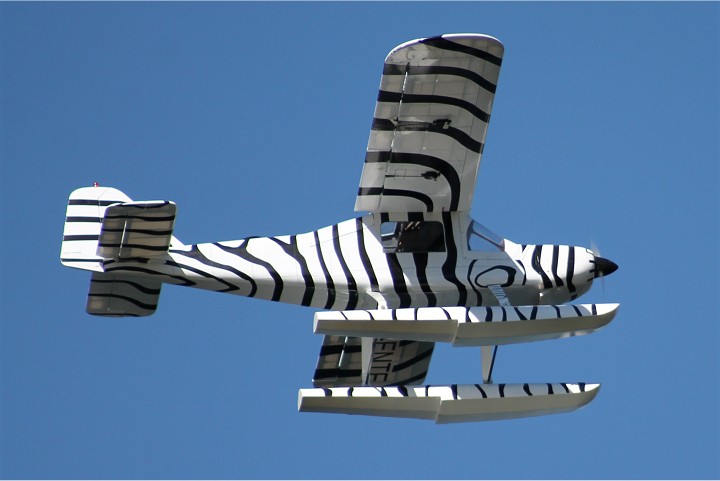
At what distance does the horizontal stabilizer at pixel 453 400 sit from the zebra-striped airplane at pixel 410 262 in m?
0.02

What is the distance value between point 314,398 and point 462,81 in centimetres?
476

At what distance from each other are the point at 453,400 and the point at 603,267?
11.3ft

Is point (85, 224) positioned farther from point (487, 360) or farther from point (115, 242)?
point (487, 360)

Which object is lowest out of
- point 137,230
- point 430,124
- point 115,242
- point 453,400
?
point 453,400

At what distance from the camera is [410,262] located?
2305 cm

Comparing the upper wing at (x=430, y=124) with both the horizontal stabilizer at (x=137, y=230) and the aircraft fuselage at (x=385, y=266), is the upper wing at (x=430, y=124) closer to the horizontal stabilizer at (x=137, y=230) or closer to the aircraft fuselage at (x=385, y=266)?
the aircraft fuselage at (x=385, y=266)

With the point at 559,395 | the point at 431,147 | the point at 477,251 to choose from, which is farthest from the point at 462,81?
the point at 559,395

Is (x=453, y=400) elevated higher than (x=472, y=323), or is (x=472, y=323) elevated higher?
(x=472, y=323)

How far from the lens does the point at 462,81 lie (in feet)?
71.5

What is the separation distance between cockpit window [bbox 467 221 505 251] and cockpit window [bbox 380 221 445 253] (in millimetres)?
444

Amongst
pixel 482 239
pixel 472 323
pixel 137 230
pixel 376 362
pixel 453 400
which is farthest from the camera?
pixel 376 362

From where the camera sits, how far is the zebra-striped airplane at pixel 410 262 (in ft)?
71.0

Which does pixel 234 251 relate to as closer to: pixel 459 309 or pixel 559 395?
pixel 459 309

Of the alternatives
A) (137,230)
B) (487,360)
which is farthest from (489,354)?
(137,230)
